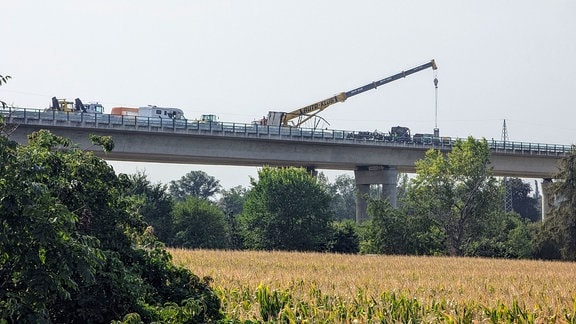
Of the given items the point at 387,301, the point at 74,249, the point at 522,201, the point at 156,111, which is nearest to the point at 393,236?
the point at 156,111

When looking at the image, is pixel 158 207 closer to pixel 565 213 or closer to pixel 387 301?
pixel 565 213

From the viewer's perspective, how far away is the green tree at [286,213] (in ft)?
244

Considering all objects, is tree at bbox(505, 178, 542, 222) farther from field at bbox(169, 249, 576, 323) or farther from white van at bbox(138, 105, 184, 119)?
field at bbox(169, 249, 576, 323)

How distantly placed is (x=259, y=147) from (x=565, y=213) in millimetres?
24612

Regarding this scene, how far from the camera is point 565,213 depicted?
229ft

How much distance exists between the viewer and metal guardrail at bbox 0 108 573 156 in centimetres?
6319

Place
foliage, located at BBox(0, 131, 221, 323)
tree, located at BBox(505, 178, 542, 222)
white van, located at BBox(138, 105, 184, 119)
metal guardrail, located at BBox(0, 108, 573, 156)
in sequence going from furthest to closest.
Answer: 1. tree, located at BBox(505, 178, 542, 222)
2. white van, located at BBox(138, 105, 184, 119)
3. metal guardrail, located at BBox(0, 108, 573, 156)
4. foliage, located at BBox(0, 131, 221, 323)

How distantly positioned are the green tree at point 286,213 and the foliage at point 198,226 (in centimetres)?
547

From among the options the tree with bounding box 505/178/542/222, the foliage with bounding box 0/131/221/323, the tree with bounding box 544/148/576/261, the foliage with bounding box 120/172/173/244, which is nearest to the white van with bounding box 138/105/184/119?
the foliage with bounding box 120/172/173/244

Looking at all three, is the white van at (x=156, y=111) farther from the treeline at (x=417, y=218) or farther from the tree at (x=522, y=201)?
the tree at (x=522, y=201)

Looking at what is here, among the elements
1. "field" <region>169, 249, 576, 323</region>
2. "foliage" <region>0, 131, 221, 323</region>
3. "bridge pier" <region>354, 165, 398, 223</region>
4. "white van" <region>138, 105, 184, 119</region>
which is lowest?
"field" <region>169, 249, 576, 323</region>

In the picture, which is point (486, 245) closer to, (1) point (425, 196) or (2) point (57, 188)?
(1) point (425, 196)

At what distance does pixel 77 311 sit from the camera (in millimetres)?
15328

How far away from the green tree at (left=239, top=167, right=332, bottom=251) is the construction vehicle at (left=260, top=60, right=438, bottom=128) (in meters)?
15.2
